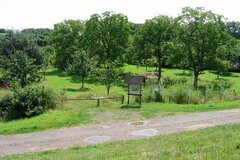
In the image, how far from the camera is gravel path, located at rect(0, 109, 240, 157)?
43.2 feet

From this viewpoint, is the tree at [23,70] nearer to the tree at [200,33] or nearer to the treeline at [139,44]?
the treeline at [139,44]

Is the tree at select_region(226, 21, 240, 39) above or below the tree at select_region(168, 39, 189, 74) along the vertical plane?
above

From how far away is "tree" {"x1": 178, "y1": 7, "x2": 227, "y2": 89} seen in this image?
3844 centimetres

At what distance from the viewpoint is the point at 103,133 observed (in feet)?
48.2

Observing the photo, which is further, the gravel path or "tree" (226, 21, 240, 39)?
"tree" (226, 21, 240, 39)

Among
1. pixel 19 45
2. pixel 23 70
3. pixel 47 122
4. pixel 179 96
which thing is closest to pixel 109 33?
pixel 19 45

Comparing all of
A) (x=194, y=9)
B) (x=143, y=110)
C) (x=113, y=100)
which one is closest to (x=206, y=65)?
(x=194, y=9)

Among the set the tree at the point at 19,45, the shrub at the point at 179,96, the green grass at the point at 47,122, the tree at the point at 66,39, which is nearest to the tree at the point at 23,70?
the green grass at the point at 47,122

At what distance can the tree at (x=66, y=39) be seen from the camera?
6002cm

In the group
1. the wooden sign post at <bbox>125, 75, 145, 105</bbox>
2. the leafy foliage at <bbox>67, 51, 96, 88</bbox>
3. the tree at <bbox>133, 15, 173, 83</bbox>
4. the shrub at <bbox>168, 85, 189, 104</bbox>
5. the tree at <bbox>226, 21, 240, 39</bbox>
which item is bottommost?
the shrub at <bbox>168, 85, 189, 104</bbox>

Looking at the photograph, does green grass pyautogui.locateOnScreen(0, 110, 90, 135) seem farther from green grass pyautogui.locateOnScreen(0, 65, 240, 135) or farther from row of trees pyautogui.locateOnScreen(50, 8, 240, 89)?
row of trees pyautogui.locateOnScreen(50, 8, 240, 89)

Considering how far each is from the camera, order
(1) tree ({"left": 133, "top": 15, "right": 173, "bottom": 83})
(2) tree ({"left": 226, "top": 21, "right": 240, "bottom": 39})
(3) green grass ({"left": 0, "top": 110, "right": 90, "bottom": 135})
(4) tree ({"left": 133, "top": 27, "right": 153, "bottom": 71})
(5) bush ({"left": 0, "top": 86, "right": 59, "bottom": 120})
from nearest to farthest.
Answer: (3) green grass ({"left": 0, "top": 110, "right": 90, "bottom": 135})
(5) bush ({"left": 0, "top": 86, "right": 59, "bottom": 120})
(1) tree ({"left": 133, "top": 15, "right": 173, "bottom": 83})
(4) tree ({"left": 133, "top": 27, "right": 153, "bottom": 71})
(2) tree ({"left": 226, "top": 21, "right": 240, "bottom": 39})

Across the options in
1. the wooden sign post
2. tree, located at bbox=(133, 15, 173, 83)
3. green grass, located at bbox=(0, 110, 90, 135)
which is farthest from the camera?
tree, located at bbox=(133, 15, 173, 83)

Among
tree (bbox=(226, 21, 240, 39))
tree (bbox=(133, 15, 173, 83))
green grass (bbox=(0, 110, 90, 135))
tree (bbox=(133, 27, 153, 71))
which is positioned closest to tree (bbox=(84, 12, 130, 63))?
tree (bbox=(133, 27, 153, 71))
